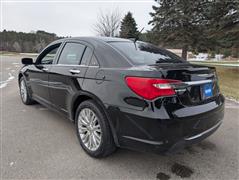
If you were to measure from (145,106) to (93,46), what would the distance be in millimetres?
1262

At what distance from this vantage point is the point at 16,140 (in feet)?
9.59

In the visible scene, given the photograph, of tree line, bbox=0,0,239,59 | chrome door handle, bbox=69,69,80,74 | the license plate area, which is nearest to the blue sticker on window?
the license plate area

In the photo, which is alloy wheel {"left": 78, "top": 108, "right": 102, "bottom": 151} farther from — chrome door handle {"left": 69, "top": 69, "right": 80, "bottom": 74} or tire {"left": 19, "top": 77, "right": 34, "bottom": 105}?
tire {"left": 19, "top": 77, "right": 34, "bottom": 105}

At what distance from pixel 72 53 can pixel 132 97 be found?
1533 mm

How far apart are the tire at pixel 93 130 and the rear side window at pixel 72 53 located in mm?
750

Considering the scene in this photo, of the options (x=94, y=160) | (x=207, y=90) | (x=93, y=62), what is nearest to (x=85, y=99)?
(x=93, y=62)

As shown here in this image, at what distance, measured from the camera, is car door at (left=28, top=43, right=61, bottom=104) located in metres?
3.50

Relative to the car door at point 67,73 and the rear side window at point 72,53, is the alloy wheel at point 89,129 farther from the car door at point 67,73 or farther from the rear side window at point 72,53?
the rear side window at point 72,53

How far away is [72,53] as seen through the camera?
118 inches

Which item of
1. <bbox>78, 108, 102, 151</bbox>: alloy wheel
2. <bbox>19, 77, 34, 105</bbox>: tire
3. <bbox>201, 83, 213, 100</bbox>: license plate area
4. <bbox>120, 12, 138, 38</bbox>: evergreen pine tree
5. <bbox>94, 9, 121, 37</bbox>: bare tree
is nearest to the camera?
<bbox>201, 83, 213, 100</bbox>: license plate area

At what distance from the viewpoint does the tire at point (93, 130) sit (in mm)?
2256

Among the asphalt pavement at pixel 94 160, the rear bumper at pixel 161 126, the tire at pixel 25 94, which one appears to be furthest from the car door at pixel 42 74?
the rear bumper at pixel 161 126

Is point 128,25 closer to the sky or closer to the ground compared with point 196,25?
closer to the sky

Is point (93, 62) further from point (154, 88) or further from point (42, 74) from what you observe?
point (42, 74)
